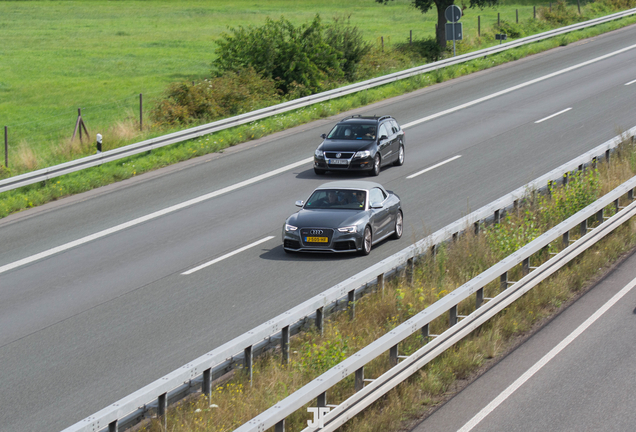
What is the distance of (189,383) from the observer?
768 centimetres

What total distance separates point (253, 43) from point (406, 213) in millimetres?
18291

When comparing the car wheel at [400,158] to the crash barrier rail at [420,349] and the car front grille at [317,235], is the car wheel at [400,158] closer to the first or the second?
the car front grille at [317,235]

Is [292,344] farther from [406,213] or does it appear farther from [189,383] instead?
[406,213]

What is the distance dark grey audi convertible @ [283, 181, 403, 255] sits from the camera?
15.4 m

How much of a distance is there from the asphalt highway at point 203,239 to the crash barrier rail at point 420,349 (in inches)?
89.4

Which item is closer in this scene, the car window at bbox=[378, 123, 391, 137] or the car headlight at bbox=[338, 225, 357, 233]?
the car headlight at bbox=[338, 225, 357, 233]

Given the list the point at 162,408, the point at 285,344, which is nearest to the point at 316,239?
the point at 285,344

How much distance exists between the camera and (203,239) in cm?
1694

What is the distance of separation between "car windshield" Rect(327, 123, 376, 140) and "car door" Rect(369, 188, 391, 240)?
6.24 m

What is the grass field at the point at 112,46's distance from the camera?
40750 mm

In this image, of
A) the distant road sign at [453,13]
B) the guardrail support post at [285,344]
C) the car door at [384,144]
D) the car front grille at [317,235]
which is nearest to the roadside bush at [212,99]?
the car door at [384,144]

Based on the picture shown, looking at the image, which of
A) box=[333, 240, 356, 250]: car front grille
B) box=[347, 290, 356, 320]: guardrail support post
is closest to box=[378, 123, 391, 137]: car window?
box=[333, 240, 356, 250]: car front grille

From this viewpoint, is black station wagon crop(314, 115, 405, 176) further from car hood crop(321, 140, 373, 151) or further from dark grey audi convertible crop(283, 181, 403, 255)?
dark grey audi convertible crop(283, 181, 403, 255)

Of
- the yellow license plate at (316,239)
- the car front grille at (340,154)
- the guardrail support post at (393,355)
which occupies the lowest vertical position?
the yellow license plate at (316,239)
